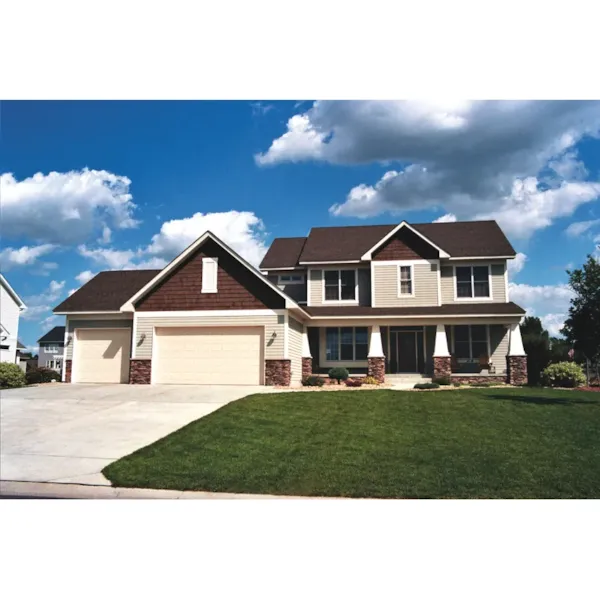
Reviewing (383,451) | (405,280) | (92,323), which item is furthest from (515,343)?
(92,323)

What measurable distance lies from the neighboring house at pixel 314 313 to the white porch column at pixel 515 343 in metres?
0.03

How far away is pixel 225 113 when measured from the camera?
1087 cm

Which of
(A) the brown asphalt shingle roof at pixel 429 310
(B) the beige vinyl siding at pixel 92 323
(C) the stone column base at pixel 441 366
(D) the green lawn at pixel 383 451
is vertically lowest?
(D) the green lawn at pixel 383 451

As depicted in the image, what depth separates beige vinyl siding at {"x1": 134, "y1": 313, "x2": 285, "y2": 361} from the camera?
1728 cm

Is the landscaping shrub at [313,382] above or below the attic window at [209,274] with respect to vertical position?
below

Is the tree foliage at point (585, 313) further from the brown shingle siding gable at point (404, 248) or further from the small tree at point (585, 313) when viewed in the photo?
the brown shingle siding gable at point (404, 248)

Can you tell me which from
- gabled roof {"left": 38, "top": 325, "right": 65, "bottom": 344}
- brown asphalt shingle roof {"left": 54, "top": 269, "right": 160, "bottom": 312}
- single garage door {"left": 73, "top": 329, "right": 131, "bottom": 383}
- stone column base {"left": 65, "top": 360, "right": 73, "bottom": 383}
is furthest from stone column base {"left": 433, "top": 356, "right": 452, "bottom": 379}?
gabled roof {"left": 38, "top": 325, "right": 65, "bottom": 344}

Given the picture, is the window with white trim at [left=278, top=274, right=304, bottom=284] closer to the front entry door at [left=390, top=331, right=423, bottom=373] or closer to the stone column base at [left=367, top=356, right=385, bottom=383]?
the front entry door at [left=390, top=331, right=423, bottom=373]

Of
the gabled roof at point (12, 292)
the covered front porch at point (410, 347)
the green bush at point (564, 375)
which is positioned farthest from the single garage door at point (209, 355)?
the gabled roof at point (12, 292)

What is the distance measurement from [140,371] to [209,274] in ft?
12.2

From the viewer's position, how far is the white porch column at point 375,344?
65.3 feet

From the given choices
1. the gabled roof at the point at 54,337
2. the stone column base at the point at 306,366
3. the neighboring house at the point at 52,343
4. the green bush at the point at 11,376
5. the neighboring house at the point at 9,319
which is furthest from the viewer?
the gabled roof at the point at 54,337

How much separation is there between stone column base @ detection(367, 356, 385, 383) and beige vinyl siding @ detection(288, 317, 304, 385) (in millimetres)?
2448

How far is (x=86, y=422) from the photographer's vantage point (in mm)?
11898
